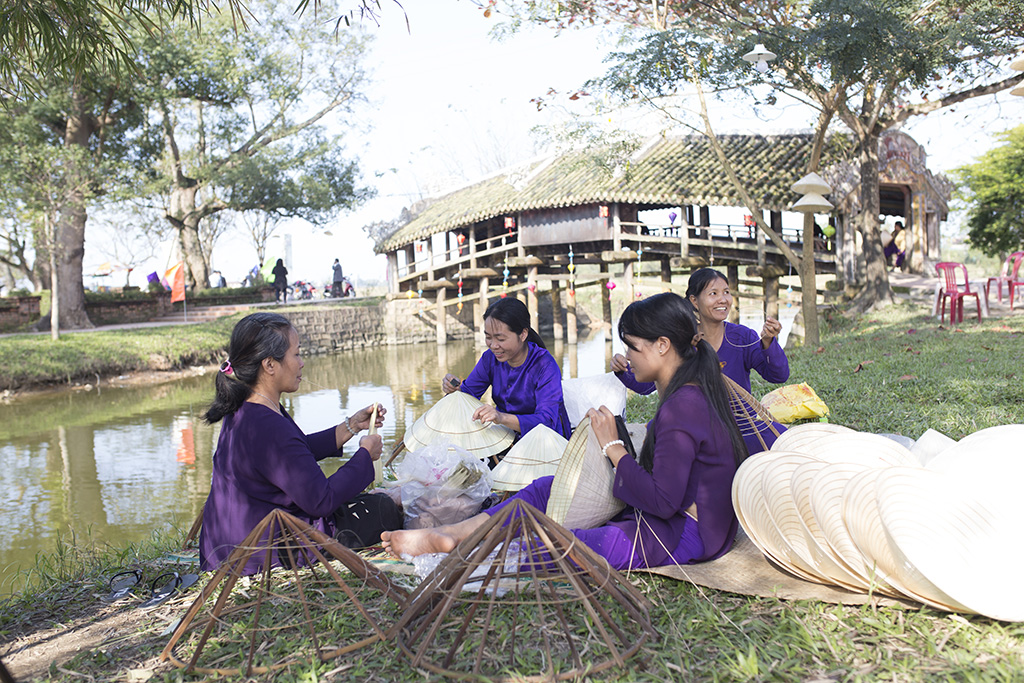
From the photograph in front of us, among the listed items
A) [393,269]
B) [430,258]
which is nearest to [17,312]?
[393,269]

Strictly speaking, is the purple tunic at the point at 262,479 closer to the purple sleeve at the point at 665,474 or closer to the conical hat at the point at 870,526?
the purple sleeve at the point at 665,474

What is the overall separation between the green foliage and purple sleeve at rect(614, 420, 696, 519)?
15.9 metres

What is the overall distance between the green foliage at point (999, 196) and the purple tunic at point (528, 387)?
586 inches

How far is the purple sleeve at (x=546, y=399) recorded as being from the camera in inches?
133

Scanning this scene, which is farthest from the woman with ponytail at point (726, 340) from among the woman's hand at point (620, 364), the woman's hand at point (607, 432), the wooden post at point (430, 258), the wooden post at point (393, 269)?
the wooden post at point (393, 269)

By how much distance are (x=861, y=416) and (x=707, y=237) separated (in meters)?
10.1

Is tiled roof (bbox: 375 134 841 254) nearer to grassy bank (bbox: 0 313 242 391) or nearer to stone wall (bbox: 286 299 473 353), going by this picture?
stone wall (bbox: 286 299 473 353)

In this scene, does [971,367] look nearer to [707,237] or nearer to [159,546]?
[159,546]

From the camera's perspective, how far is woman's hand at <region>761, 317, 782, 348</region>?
3201 millimetres

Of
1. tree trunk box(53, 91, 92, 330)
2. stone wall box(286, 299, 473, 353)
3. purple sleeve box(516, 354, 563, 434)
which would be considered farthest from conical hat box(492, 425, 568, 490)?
stone wall box(286, 299, 473, 353)

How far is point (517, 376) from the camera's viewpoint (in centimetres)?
357

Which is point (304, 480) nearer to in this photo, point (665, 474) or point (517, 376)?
point (665, 474)

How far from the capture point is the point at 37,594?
106 inches

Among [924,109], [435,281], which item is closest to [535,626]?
[924,109]
